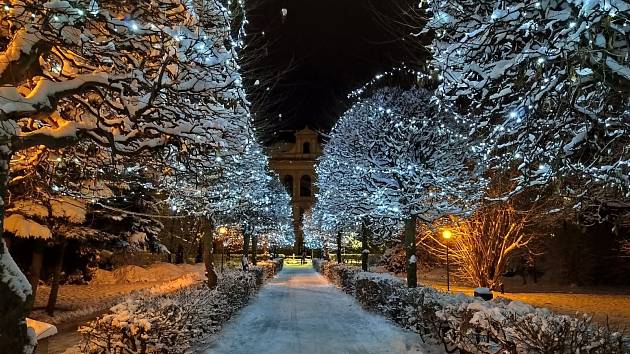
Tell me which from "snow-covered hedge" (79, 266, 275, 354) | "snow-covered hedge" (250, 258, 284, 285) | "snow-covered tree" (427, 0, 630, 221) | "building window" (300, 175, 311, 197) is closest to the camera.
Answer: "snow-covered tree" (427, 0, 630, 221)

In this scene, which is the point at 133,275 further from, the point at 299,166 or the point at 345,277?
the point at 299,166

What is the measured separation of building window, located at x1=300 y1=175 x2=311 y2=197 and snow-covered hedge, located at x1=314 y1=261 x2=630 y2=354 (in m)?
68.5

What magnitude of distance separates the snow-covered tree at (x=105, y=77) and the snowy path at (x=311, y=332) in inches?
180

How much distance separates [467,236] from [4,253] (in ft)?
61.1

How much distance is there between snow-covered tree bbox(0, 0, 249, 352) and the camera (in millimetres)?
5457

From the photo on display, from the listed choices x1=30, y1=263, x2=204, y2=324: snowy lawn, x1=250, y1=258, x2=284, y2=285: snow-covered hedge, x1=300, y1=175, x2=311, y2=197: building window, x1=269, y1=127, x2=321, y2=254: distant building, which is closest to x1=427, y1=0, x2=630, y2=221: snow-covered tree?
x1=30, y1=263, x2=204, y2=324: snowy lawn

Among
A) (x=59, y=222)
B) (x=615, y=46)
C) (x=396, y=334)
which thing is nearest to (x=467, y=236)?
(x=396, y=334)

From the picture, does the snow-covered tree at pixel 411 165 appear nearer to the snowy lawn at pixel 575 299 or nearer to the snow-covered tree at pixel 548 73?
the snowy lawn at pixel 575 299

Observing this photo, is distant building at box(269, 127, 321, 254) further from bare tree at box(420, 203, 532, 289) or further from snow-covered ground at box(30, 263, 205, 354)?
bare tree at box(420, 203, 532, 289)

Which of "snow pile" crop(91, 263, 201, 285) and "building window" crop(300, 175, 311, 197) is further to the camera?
"building window" crop(300, 175, 311, 197)

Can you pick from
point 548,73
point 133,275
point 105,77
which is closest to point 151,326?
point 105,77

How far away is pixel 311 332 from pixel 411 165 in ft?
19.3

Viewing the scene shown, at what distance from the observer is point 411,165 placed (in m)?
15.5

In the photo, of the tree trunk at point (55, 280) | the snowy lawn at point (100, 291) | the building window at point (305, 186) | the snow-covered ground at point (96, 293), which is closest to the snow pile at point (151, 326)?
the snow-covered ground at point (96, 293)
